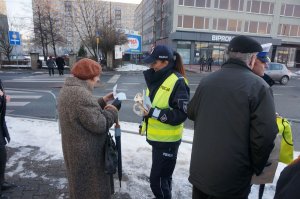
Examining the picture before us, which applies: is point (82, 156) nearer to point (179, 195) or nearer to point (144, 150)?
point (179, 195)

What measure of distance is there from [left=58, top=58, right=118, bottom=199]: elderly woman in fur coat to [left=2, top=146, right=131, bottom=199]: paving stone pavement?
975 millimetres

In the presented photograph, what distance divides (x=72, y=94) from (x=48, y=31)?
31.7m

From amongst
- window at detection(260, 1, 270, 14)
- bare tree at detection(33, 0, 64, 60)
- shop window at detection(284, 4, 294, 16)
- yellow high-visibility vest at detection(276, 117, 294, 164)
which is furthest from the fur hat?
shop window at detection(284, 4, 294, 16)

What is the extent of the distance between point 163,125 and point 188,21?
36244mm

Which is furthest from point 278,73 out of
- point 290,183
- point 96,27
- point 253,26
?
point 253,26

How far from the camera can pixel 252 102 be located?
1.79 metres

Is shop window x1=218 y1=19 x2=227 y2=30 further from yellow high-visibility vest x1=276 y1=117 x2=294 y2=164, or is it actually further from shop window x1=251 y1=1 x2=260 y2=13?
yellow high-visibility vest x1=276 y1=117 x2=294 y2=164

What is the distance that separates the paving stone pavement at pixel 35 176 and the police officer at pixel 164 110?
77 centimetres

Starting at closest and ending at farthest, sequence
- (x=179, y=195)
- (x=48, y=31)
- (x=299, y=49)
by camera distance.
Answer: (x=179, y=195)
(x=48, y=31)
(x=299, y=49)

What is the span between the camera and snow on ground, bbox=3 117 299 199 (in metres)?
3.51

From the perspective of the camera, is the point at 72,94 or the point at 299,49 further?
the point at 299,49

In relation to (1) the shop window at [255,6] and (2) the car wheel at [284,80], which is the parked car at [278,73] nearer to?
(2) the car wheel at [284,80]

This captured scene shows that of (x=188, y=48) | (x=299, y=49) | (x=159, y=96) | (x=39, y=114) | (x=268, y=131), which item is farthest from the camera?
(x=299, y=49)

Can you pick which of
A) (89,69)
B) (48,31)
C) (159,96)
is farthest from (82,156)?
(48,31)
